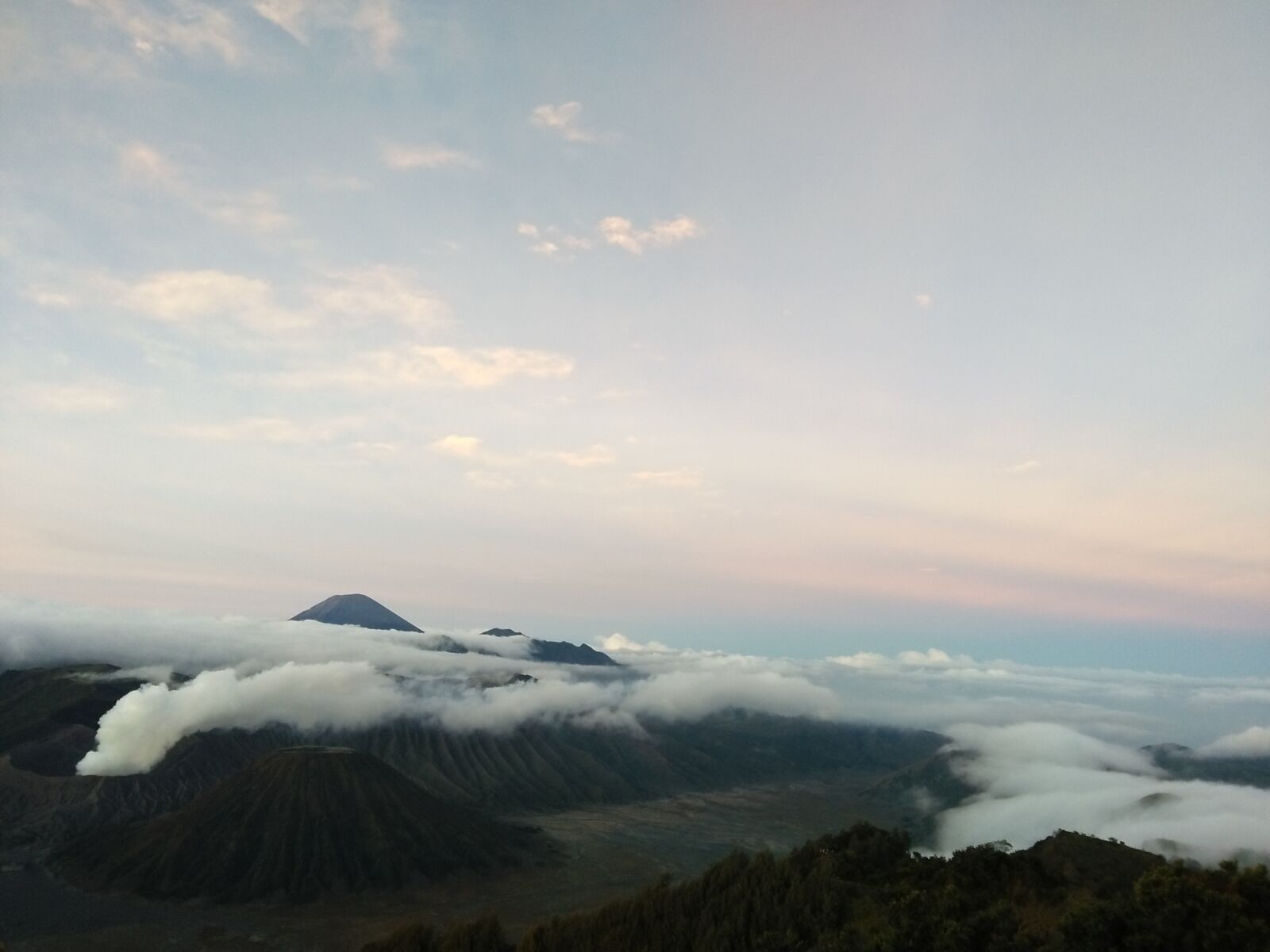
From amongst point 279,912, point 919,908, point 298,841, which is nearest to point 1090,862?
point 919,908

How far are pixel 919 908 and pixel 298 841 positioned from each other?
136 metres

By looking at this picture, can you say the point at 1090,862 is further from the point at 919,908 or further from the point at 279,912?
the point at 279,912

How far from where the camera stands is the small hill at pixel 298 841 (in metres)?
132

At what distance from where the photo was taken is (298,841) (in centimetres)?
14312

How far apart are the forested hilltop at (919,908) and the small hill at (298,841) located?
251ft

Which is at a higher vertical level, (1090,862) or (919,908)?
(919,908)

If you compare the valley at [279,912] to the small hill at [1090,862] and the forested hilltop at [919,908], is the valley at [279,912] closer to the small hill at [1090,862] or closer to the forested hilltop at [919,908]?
the forested hilltop at [919,908]

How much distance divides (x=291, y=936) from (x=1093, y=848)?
11088 centimetres

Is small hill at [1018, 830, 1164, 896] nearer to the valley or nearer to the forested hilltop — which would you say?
the forested hilltop

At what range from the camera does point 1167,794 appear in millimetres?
178750

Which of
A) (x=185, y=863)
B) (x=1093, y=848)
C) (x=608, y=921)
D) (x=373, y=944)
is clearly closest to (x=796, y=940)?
(x=608, y=921)

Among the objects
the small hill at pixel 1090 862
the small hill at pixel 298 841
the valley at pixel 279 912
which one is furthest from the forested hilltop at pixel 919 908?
the small hill at pixel 298 841

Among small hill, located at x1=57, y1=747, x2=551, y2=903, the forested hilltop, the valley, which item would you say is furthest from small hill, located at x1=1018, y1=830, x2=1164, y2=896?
small hill, located at x1=57, y1=747, x2=551, y2=903

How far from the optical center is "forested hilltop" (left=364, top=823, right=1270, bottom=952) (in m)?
36.4
